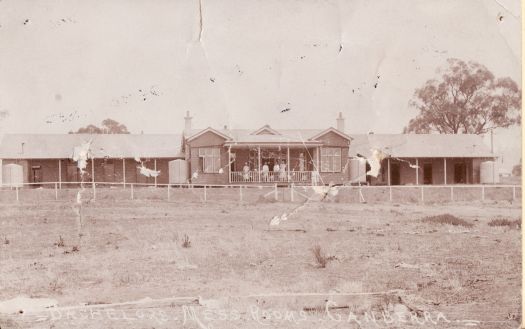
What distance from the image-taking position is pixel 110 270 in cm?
367

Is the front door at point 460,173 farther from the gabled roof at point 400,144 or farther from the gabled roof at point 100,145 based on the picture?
the gabled roof at point 100,145

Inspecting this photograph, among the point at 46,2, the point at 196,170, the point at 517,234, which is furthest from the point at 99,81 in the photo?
the point at 517,234

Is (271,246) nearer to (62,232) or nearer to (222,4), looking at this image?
(62,232)

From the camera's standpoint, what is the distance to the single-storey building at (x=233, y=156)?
12.6 ft

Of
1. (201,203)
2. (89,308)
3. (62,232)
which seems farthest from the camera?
(201,203)

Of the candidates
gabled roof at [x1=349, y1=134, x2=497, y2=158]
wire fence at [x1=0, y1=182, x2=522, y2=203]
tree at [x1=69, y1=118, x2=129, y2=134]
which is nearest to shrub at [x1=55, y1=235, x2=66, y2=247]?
wire fence at [x1=0, y1=182, x2=522, y2=203]

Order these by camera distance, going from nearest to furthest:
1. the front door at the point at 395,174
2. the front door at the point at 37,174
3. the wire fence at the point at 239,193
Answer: the wire fence at the point at 239,193 → the front door at the point at 37,174 → the front door at the point at 395,174

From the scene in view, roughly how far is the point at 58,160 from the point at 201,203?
1216 mm

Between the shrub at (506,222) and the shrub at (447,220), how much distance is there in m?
0.18

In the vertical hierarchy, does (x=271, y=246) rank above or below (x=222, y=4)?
below

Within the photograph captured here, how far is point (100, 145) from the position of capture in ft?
12.3

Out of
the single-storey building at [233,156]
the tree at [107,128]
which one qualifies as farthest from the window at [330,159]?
the tree at [107,128]

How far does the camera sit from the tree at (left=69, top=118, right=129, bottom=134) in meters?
3.87

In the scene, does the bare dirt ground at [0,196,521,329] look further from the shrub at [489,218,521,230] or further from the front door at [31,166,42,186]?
the front door at [31,166,42,186]
